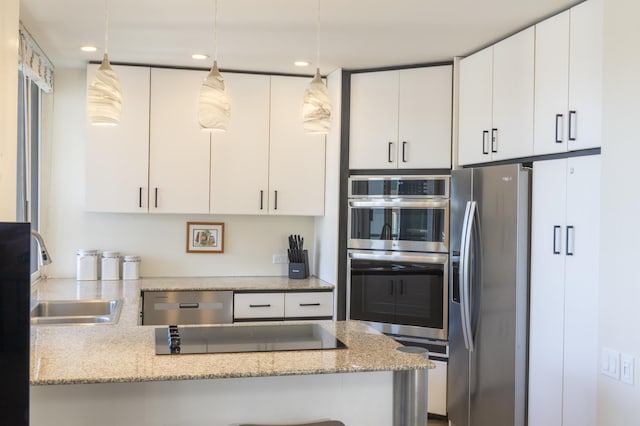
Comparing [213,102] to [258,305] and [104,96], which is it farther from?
[258,305]

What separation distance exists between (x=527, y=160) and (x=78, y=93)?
130 inches

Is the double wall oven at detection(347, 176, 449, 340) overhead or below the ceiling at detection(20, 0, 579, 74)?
below

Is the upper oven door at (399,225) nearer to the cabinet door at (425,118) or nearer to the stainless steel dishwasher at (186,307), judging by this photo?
the cabinet door at (425,118)

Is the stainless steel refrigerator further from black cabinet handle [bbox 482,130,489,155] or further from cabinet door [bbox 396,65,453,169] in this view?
cabinet door [bbox 396,65,453,169]

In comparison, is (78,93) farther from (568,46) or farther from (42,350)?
(568,46)

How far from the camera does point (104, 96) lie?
245 centimetres

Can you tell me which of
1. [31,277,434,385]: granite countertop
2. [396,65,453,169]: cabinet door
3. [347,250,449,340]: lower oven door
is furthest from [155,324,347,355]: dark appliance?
[396,65,453,169]: cabinet door

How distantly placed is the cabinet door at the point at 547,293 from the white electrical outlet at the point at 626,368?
2.61 ft

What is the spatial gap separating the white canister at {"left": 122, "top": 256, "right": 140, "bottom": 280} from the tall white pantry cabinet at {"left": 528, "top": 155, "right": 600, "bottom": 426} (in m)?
2.84

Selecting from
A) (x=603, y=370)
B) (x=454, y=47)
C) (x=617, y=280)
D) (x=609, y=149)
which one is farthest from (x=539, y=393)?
(x=454, y=47)

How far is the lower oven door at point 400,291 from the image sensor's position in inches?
161

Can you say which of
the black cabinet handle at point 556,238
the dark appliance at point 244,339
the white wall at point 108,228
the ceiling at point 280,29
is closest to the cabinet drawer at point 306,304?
the white wall at point 108,228

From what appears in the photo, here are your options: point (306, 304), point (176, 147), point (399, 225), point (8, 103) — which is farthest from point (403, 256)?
point (8, 103)

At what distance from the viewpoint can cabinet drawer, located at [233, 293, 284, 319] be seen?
14.1 ft
